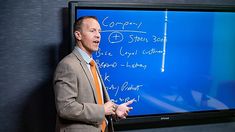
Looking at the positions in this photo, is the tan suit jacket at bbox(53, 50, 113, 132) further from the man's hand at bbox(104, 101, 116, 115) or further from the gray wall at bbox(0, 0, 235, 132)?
the gray wall at bbox(0, 0, 235, 132)

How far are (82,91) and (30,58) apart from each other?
0.73m

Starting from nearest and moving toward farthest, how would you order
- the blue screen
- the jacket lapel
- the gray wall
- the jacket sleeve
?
the jacket sleeve, the jacket lapel, the gray wall, the blue screen

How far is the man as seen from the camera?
193 centimetres

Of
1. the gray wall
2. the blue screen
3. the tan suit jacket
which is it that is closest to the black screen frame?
the blue screen

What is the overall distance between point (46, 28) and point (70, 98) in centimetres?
82

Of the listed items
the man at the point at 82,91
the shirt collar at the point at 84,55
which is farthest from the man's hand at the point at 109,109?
the shirt collar at the point at 84,55

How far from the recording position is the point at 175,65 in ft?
9.14

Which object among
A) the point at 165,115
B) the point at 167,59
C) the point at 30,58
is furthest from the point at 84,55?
the point at 165,115

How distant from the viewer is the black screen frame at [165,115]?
2.49 m

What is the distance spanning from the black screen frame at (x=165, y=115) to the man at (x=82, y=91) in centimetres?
38

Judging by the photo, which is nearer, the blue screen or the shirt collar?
the shirt collar

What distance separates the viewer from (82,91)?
200 cm

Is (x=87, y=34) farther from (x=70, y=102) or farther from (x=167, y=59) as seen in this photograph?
(x=167, y=59)

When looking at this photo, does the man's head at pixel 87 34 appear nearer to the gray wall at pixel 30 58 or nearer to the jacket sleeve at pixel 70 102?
the jacket sleeve at pixel 70 102
